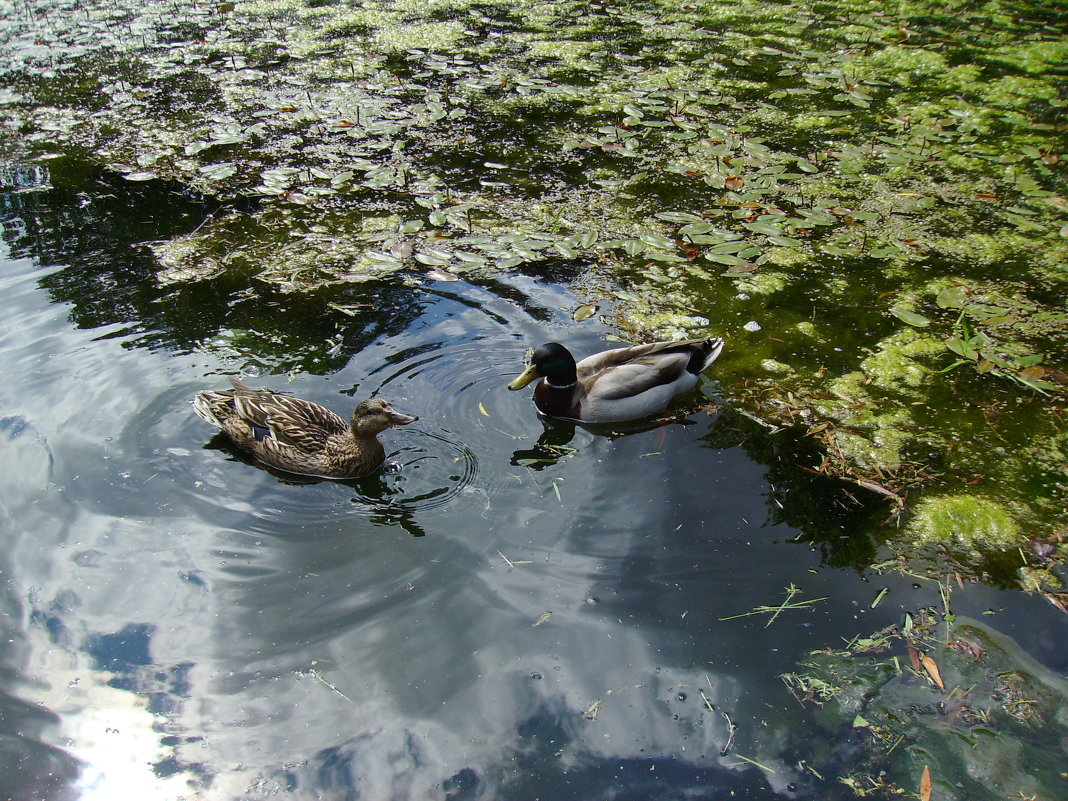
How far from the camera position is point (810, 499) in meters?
3.55

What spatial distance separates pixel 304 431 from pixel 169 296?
1773 mm

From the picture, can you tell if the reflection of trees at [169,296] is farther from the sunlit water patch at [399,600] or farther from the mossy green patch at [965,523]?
the mossy green patch at [965,523]

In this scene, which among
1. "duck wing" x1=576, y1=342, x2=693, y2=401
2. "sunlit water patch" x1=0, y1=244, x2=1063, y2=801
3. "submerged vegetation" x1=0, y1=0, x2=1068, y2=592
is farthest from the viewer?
"submerged vegetation" x1=0, y1=0, x2=1068, y2=592

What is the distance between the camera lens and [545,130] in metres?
6.86

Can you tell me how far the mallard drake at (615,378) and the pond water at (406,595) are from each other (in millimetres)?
124

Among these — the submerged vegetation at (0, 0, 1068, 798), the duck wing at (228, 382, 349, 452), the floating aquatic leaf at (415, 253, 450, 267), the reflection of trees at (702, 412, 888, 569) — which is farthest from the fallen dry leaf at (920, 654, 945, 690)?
the floating aquatic leaf at (415, 253, 450, 267)

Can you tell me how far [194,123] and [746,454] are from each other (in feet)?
18.9

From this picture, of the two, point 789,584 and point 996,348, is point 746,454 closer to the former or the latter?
point 789,584

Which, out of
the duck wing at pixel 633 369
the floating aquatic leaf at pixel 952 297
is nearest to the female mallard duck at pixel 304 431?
the duck wing at pixel 633 369

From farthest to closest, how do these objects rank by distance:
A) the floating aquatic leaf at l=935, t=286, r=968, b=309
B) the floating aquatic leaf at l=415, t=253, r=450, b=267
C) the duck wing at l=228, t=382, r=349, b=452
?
the floating aquatic leaf at l=415, t=253, r=450, b=267
the floating aquatic leaf at l=935, t=286, r=968, b=309
the duck wing at l=228, t=382, r=349, b=452

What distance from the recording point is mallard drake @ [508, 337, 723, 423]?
407 centimetres

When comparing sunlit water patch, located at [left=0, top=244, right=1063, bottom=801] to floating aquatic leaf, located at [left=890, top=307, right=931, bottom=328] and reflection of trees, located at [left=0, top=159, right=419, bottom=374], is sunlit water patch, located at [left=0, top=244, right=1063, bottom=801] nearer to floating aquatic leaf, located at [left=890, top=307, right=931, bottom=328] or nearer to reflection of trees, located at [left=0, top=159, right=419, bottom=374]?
reflection of trees, located at [left=0, top=159, right=419, bottom=374]

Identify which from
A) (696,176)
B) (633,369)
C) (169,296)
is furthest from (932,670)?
(169,296)

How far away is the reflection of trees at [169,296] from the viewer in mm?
4402
